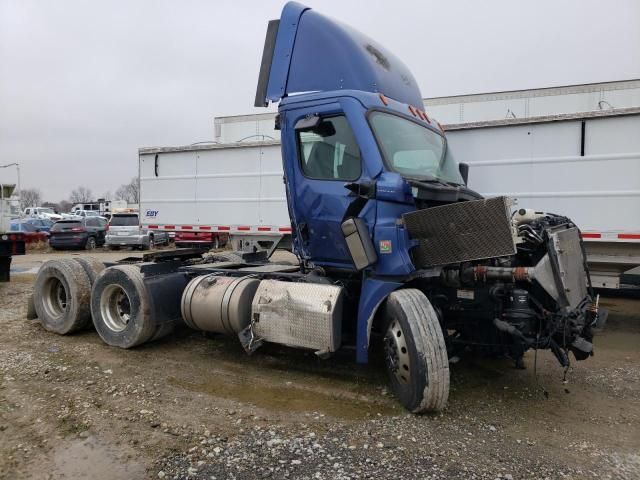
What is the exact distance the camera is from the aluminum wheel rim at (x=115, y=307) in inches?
238

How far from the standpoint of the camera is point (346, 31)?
526cm

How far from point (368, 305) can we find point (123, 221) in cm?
1923

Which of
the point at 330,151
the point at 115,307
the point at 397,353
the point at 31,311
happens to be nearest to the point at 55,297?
the point at 31,311

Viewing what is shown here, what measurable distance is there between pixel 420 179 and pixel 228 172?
18.5ft

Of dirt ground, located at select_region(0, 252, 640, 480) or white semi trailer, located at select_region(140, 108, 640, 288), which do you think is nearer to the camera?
dirt ground, located at select_region(0, 252, 640, 480)

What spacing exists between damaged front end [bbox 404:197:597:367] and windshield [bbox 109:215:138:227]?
19055 millimetres

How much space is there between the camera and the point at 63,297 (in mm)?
6793

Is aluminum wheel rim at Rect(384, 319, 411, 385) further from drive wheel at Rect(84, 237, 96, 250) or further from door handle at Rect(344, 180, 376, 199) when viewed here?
drive wheel at Rect(84, 237, 96, 250)

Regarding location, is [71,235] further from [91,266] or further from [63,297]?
[91,266]

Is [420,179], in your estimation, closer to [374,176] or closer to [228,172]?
[374,176]

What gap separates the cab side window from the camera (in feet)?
15.3

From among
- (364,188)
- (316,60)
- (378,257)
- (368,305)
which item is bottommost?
(368,305)

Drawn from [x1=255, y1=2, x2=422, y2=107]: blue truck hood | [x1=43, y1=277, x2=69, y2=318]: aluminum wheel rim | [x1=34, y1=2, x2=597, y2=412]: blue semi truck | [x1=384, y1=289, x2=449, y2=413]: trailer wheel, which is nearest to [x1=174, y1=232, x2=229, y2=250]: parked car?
[x1=43, y1=277, x2=69, y2=318]: aluminum wheel rim

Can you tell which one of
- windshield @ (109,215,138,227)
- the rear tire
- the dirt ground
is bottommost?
the dirt ground
